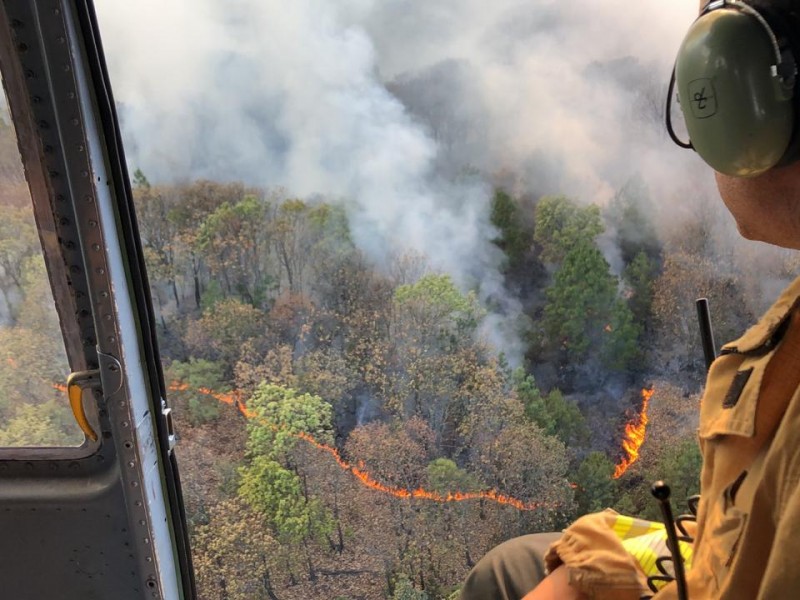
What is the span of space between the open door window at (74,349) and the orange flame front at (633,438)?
122 centimetres

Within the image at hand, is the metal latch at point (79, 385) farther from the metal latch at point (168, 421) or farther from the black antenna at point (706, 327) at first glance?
the black antenna at point (706, 327)

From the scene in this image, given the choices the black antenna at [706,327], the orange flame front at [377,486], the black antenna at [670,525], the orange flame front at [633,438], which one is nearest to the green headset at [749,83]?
the black antenna at [670,525]

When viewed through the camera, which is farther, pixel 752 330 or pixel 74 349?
pixel 74 349

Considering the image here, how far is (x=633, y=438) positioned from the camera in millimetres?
1918

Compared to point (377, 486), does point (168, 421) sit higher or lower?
higher

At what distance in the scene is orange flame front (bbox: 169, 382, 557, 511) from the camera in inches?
76.4

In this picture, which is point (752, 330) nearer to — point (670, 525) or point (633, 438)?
point (670, 525)

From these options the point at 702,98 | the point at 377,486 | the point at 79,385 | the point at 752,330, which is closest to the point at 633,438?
the point at 377,486

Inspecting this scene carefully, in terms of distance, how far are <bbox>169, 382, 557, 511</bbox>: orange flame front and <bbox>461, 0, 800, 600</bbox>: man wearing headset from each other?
3.54ft

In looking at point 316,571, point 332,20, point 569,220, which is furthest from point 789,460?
point 316,571

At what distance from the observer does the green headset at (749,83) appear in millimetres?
698

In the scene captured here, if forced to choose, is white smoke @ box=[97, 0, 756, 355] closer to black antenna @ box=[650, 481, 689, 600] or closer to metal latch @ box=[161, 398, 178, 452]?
metal latch @ box=[161, 398, 178, 452]

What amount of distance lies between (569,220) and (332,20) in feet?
2.71

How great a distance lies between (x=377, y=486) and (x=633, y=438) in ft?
2.48
